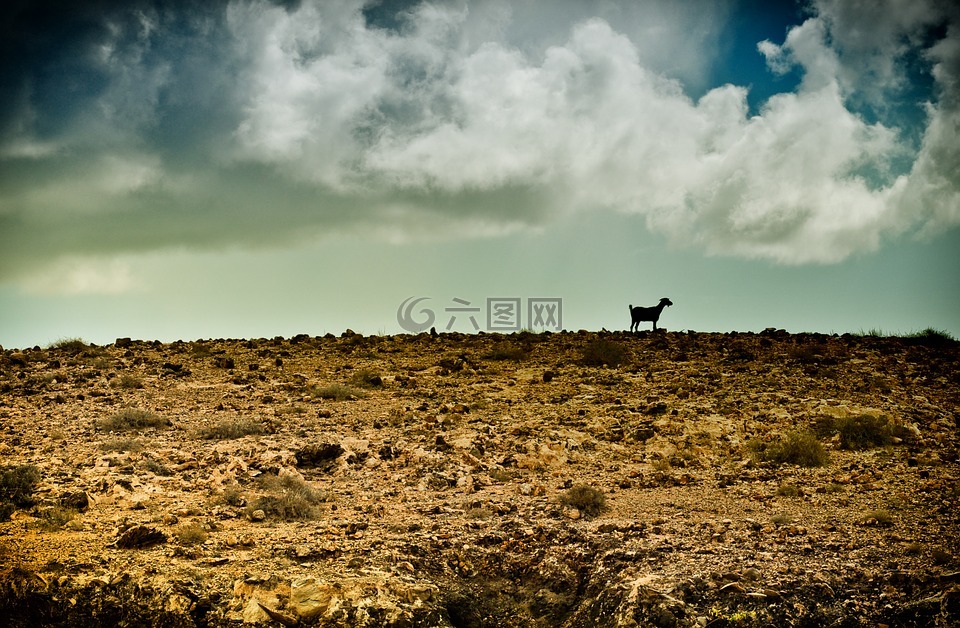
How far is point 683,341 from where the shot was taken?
21.4 meters

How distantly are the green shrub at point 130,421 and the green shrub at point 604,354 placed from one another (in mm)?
10149

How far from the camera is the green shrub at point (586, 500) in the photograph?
1057cm

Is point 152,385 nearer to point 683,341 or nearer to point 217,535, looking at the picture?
point 217,535

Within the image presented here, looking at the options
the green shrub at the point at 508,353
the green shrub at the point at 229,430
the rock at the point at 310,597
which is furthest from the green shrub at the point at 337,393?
the rock at the point at 310,597

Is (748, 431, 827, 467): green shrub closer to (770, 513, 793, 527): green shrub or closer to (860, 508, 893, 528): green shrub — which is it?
(860, 508, 893, 528): green shrub

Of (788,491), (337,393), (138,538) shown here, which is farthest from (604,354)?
(138,538)

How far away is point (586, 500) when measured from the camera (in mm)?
10719

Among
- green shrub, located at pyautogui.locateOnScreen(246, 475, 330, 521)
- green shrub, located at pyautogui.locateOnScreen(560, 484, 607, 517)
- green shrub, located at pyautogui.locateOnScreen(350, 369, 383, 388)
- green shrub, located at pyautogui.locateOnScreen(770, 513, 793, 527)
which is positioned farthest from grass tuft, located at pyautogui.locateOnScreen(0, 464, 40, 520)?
green shrub, located at pyautogui.locateOnScreen(770, 513, 793, 527)

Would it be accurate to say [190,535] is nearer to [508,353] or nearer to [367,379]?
[367,379]

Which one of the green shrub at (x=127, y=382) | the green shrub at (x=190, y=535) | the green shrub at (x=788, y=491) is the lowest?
the green shrub at (x=190, y=535)

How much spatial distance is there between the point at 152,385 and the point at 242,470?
6597 millimetres

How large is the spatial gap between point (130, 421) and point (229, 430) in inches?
84.1

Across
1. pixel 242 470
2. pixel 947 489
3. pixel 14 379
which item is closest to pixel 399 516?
pixel 242 470

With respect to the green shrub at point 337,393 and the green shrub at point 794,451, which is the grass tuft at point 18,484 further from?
the green shrub at point 794,451
